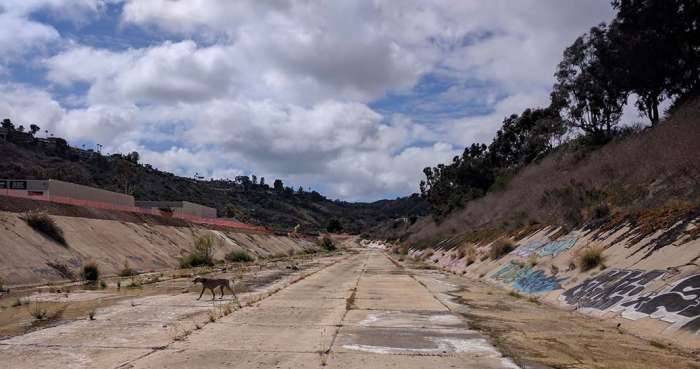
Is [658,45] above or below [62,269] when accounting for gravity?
above

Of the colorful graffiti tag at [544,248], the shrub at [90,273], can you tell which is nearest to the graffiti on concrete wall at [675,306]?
the colorful graffiti tag at [544,248]

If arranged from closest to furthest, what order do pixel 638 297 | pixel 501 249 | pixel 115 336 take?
pixel 115 336
pixel 638 297
pixel 501 249

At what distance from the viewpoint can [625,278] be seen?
18172 millimetres

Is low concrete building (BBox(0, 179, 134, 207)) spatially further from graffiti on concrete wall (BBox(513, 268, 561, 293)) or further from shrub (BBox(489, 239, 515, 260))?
graffiti on concrete wall (BBox(513, 268, 561, 293))

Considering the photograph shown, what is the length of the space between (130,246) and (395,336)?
3497cm

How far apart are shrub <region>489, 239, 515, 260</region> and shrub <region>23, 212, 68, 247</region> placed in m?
24.2

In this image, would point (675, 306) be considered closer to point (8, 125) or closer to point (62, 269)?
point (62, 269)

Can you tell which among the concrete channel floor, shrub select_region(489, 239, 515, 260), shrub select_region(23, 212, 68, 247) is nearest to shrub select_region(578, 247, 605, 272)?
the concrete channel floor

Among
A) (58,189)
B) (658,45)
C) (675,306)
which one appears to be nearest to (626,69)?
(658,45)

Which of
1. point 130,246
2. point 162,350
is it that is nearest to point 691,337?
point 162,350

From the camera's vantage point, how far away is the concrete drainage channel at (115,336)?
37.0 feet

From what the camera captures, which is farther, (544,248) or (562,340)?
(544,248)

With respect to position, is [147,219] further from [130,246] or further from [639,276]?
[639,276]

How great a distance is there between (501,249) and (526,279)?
9.81 m
